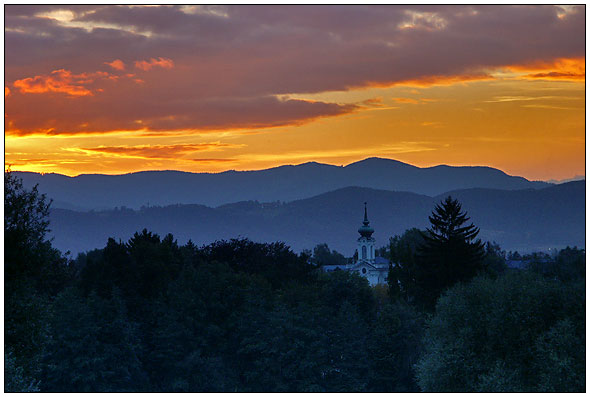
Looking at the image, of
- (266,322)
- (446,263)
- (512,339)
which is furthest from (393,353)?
(512,339)

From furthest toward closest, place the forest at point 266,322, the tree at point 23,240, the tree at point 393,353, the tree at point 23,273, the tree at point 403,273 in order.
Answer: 1. the tree at point 403,273
2. the tree at point 393,353
3. the forest at point 266,322
4. the tree at point 23,273
5. the tree at point 23,240

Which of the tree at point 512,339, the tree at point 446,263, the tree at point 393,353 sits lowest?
the tree at point 393,353

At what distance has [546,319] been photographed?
146ft

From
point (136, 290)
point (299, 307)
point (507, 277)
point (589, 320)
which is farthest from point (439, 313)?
point (136, 290)

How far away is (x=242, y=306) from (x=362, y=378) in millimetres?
12501

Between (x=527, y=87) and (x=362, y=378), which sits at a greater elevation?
(x=527, y=87)

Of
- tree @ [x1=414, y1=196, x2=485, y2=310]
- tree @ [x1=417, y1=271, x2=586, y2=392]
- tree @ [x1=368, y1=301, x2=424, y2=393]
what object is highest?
tree @ [x1=414, y1=196, x2=485, y2=310]

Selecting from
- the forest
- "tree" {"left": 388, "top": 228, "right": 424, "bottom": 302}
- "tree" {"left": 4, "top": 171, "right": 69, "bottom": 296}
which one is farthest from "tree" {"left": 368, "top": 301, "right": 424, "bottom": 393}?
"tree" {"left": 4, "top": 171, "right": 69, "bottom": 296}

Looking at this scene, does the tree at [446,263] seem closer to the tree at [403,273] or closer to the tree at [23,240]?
the tree at [403,273]

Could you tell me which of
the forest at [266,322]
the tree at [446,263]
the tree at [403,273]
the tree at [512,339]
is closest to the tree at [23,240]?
the forest at [266,322]

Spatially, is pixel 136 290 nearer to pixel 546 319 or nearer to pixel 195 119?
pixel 195 119

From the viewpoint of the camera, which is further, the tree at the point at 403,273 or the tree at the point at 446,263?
the tree at the point at 403,273

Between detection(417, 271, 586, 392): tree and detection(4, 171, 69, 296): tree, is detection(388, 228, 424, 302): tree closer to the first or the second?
detection(417, 271, 586, 392): tree

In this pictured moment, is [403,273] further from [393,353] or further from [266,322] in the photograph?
[266,322]
